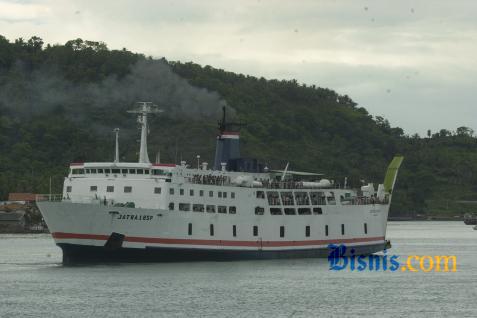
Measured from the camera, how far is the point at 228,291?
189ft

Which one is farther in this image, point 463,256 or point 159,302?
point 463,256

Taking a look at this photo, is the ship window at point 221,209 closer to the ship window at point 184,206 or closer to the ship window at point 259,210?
the ship window at point 184,206

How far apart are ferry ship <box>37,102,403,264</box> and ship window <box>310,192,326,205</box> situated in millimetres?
74

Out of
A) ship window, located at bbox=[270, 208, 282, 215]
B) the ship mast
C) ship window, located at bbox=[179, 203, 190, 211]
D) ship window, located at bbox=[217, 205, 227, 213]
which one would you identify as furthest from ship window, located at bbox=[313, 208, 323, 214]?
the ship mast

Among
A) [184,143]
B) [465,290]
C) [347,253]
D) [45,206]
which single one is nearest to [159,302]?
[45,206]

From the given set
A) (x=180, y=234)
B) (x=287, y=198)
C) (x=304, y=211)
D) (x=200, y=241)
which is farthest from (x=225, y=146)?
(x=180, y=234)

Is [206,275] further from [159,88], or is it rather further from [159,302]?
[159,88]

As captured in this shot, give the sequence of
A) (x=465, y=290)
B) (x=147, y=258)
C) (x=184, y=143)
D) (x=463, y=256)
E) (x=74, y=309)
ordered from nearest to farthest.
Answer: (x=74, y=309)
(x=465, y=290)
(x=147, y=258)
(x=463, y=256)
(x=184, y=143)

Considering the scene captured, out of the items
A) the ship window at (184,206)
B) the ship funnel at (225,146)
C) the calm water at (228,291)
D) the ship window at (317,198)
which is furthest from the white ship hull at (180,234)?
the ship funnel at (225,146)

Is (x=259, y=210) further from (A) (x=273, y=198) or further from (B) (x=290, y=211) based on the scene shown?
(B) (x=290, y=211)

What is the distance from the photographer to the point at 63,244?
63938mm

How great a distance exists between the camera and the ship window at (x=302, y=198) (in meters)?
74.8

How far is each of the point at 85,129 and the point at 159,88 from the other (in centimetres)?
4661

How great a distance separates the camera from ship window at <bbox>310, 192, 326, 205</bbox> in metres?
75.9
